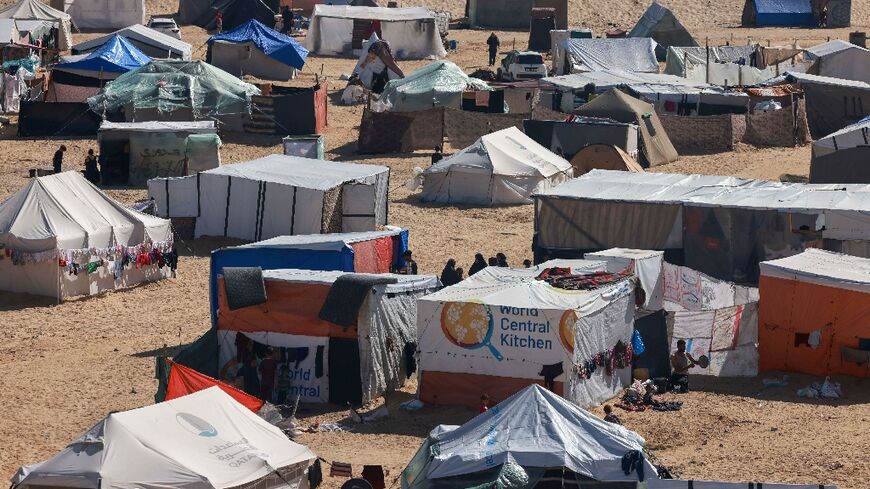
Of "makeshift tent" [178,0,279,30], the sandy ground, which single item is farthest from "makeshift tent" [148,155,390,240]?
"makeshift tent" [178,0,279,30]

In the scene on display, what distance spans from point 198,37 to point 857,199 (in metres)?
35.6

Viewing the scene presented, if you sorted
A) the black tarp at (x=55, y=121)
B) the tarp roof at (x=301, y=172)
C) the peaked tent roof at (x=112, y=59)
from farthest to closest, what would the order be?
the peaked tent roof at (x=112, y=59)
the black tarp at (x=55, y=121)
the tarp roof at (x=301, y=172)

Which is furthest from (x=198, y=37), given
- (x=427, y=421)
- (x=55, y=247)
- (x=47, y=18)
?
(x=427, y=421)

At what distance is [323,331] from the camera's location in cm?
2042

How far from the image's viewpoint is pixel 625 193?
26.2 m

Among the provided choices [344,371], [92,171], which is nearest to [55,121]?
[92,171]

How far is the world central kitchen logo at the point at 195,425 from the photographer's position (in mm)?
16234

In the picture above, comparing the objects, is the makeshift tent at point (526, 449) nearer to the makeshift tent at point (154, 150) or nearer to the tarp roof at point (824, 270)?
the tarp roof at point (824, 270)

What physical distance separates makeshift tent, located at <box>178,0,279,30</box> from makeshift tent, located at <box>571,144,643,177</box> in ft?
82.6

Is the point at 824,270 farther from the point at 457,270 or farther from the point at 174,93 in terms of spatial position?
the point at 174,93

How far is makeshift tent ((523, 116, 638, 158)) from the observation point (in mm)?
35750

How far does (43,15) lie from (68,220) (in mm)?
28764

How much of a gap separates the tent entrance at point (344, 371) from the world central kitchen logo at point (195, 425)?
13.6ft

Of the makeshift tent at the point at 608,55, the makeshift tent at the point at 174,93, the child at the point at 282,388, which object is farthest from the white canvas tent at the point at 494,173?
the makeshift tent at the point at 608,55
